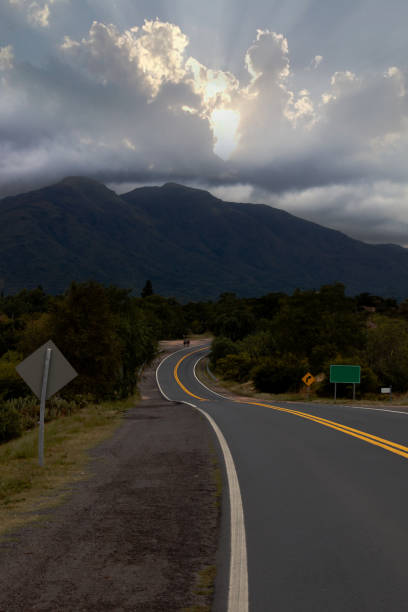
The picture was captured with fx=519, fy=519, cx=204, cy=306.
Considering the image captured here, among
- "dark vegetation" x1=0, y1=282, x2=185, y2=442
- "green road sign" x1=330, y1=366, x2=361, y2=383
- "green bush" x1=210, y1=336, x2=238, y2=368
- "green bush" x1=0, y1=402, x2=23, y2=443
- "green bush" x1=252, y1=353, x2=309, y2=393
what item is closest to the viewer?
"green bush" x1=0, y1=402, x2=23, y2=443

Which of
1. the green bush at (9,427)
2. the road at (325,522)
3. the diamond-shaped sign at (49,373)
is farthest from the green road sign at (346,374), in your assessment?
the diamond-shaped sign at (49,373)

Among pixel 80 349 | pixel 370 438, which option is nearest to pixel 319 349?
pixel 80 349

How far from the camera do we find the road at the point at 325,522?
421cm

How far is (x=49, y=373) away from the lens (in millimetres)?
9953

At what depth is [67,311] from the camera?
31.3 metres

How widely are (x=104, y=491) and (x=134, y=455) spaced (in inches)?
138

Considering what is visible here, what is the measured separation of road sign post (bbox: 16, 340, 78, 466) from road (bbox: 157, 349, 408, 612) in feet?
12.4

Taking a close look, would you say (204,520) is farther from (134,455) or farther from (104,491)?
(134,455)

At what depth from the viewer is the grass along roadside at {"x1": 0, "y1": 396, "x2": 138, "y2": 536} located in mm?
7225

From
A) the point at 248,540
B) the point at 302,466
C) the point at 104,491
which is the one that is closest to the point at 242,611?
the point at 248,540

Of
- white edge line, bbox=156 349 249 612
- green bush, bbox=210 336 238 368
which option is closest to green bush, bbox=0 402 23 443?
white edge line, bbox=156 349 249 612

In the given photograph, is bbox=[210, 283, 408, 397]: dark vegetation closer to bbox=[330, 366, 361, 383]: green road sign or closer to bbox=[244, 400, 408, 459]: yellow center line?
bbox=[330, 366, 361, 383]: green road sign

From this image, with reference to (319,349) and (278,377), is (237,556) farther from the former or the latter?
(319,349)

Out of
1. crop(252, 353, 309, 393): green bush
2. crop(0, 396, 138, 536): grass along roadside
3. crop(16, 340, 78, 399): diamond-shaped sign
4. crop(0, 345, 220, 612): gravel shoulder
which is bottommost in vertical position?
crop(252, 353, 309, 393): green bush
